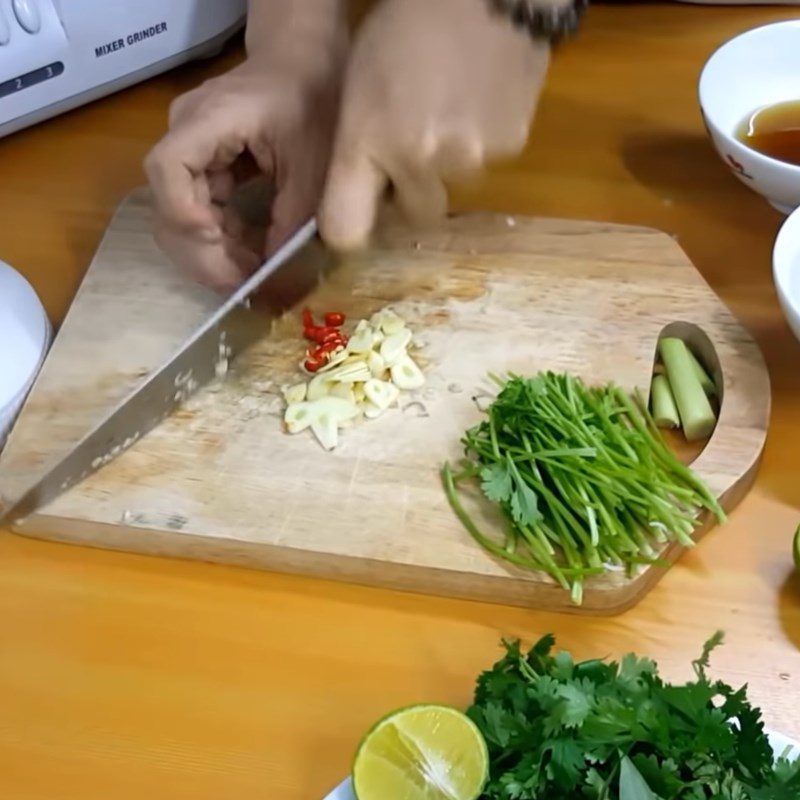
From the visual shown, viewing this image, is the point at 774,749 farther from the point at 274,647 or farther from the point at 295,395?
the point at 295,395

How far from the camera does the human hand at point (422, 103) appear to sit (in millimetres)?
926

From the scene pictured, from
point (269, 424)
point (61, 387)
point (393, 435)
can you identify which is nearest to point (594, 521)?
point (393, 435)

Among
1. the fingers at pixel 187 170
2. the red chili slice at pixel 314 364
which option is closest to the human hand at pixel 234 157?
the fingers at pixel 187 170

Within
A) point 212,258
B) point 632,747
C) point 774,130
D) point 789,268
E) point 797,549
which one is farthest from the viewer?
point 774,130

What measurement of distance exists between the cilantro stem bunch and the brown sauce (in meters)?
0.41

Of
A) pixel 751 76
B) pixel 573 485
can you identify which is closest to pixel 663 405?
pixel 573 485

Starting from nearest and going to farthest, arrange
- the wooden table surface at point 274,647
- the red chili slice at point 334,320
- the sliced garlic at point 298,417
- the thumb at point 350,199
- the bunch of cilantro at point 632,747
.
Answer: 1. the bunch of cilantro at point 632,747
2. the wooden table surface at point 274,647
3. the thumb at point 350,199
4. the sliced garlic at point 298,417
5. the red chili slice at point 334,320

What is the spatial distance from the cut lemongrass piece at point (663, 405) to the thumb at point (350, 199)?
0.32 m

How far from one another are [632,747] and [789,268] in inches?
20.1

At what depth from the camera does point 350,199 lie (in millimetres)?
976

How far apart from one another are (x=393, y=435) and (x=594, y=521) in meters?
Result: 0.23

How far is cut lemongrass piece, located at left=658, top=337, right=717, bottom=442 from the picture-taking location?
1046mm

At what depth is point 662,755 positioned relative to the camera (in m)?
0.75

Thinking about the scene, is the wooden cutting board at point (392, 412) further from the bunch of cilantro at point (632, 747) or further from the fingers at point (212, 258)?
the bunch of cilantro at point (632, 747)
